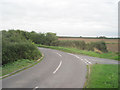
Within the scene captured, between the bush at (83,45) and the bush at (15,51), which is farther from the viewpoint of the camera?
the bush at (83,45)

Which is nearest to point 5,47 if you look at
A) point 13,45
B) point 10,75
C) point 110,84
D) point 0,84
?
point 13,45

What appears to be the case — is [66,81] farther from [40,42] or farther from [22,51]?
[40,42]

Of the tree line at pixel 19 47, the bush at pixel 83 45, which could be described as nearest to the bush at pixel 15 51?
the tree line at pixel 19 47

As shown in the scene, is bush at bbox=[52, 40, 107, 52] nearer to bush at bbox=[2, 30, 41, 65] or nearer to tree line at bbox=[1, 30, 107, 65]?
tree line at bbox=[1, 30, 107, 65]

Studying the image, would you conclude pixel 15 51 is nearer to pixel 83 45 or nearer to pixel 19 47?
pixel 19 47

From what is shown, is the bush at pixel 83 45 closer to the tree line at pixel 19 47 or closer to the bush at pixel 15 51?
the tree line at pixel 19 47

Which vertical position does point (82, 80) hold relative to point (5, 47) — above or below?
below

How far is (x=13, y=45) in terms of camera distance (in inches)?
555

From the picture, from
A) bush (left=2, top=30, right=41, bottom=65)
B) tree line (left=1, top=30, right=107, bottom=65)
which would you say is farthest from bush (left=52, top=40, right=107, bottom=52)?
bush (left=2, top=30, right=41, bottom=65)

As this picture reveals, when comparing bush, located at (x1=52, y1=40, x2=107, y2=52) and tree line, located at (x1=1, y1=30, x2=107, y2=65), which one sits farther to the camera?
bush, located at (x1=52, y1=40, x2=107, y2=52)

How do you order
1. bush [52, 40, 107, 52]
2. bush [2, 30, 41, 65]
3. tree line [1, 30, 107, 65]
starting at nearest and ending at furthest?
bush [2, 30, 41, 65] → tree line [1, 30, 107, 65] → bush [52, 40, 107, 52]

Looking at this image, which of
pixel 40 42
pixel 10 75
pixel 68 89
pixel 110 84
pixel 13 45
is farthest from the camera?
pixel 40 42

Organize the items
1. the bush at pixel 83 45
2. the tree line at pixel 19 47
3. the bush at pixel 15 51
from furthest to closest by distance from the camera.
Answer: the bush at pixel 83 45, the tree line at pixel 19 47, the bush at pixel 15 51

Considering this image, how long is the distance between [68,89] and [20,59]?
9152 millimetres
